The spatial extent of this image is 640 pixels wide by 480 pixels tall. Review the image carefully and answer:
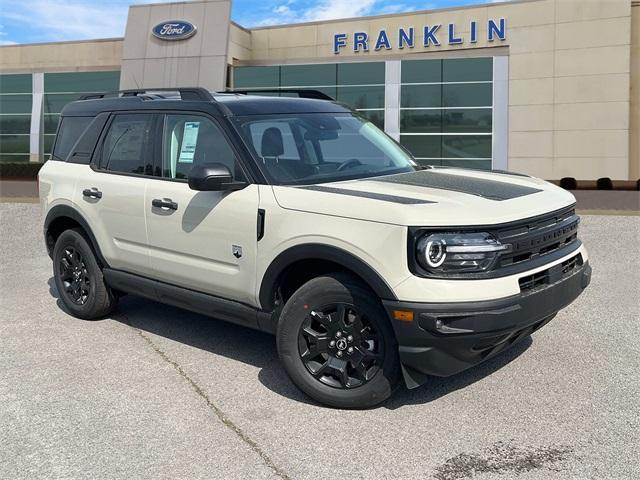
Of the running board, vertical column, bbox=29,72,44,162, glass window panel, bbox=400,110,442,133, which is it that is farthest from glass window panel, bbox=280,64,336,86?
the running board

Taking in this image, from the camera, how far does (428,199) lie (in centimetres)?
383

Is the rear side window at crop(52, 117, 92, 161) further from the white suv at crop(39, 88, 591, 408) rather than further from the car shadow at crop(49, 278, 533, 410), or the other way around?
the car shadow at crop(49, 278, 533, 410)

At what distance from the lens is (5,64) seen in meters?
42.0

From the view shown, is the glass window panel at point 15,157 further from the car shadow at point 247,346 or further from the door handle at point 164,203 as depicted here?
the door handle at point 164,203

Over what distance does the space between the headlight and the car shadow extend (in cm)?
99

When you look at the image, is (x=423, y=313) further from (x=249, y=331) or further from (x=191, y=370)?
(x=249, y=331)

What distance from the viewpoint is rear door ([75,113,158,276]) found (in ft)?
16.9

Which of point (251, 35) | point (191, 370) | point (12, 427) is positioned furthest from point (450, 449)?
point (251, 35)

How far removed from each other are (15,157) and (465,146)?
2401cm

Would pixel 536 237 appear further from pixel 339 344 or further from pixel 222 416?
pixel 222 416

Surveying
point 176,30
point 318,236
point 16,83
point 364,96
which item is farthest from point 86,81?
point 318,236

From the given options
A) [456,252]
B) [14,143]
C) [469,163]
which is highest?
[14,143]

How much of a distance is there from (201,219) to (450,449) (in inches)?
87.0

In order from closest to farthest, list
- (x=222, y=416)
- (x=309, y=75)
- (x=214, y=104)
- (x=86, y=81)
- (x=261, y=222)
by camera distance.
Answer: (x=222, y=416), (x=261, y=222), (x=214, y=104), (x=309, y=75), (x=86, y=81)
